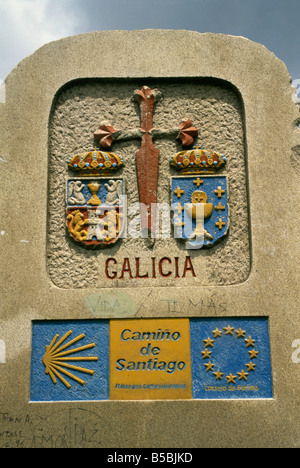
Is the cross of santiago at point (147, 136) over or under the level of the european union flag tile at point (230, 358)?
over

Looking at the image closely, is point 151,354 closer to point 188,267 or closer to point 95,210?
point 188,267

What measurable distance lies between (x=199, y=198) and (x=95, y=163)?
3.91 ft

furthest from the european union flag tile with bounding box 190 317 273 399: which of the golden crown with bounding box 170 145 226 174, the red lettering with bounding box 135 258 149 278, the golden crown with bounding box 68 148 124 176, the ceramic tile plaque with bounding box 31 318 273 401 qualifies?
the golden crown with bounding box 68 148 124 176

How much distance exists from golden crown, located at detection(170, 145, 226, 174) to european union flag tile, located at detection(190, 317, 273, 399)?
1.60 meters

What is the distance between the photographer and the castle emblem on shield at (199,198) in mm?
4473

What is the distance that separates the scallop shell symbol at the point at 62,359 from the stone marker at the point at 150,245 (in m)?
0.01

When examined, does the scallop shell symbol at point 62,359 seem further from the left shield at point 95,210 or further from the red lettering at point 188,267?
the red lettering at point 188,267

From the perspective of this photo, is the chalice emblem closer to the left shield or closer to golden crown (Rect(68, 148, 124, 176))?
the left shield

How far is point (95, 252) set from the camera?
4.51 meters

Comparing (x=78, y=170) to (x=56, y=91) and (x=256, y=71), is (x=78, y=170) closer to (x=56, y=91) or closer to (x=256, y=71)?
(x=56, y=91)

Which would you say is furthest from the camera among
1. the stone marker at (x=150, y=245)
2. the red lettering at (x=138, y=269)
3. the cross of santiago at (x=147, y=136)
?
the cross of santiago at (x=147, y=136)

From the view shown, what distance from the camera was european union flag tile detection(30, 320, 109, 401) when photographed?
421 cm

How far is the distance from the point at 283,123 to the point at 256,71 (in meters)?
0.68

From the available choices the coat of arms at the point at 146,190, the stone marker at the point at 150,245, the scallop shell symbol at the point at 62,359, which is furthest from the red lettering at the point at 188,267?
the scallop shell symbol at the point at 62,359
